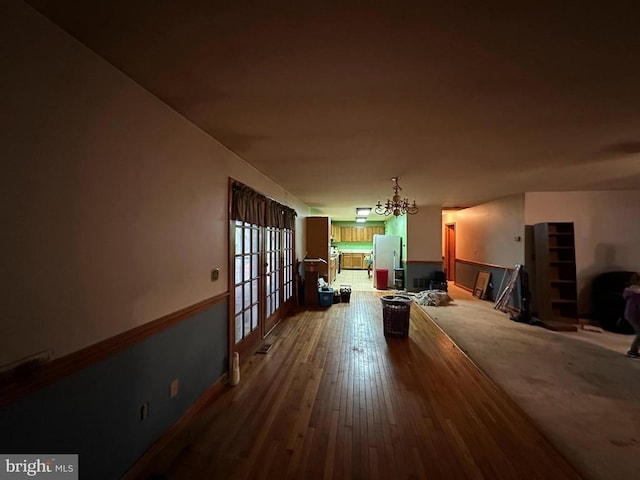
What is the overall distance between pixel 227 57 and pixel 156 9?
0.34 metres

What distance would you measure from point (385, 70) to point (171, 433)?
9.03ft

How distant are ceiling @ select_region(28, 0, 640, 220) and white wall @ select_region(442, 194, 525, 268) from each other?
274cm

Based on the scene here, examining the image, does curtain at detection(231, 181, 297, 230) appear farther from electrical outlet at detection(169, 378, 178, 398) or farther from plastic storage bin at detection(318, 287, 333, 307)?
plastic storage bin at detection(318, 287, 333, 307)

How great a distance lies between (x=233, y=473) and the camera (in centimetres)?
162

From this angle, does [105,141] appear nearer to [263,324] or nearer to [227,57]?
[227,57]

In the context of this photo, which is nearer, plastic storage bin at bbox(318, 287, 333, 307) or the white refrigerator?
plastic storage bin at bbox(318, 287, 333, 307)

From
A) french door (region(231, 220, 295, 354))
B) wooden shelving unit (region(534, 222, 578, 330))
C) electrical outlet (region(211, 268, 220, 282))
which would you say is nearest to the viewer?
electrical outlet (region(211, 268, 220, 282))

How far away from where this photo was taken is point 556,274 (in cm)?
478

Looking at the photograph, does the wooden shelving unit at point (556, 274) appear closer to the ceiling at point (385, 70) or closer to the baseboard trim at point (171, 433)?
the ceiling at point (385, 70)

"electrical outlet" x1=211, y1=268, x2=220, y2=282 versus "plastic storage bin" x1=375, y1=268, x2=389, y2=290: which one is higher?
"electrical outlet" x1=211, y1=268, x2=220, y2=282

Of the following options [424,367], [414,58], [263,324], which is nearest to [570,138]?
[414,58]

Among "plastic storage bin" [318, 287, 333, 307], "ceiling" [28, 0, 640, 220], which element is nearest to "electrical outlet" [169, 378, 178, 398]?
"ceiling" [28, 0, 640, 220]

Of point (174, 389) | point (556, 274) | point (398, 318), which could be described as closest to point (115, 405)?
point (174, 389)

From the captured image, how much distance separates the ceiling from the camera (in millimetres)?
1083
